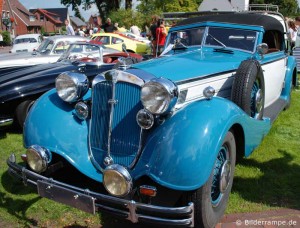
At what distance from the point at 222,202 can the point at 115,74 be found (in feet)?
4.59

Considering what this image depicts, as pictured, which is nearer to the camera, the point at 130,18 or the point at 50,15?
the point at 130,18

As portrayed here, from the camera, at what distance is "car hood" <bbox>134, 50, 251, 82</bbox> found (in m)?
3.33

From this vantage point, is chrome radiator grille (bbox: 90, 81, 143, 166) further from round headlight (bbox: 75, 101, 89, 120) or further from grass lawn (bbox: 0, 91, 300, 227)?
grass lawn (bbox: 0, 91, 300, 227)

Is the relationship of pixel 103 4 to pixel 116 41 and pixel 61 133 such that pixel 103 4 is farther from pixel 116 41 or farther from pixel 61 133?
pixel 61 133

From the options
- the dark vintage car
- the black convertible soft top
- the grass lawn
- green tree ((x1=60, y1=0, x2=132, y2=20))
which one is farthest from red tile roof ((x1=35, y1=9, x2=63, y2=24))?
the grass lawn

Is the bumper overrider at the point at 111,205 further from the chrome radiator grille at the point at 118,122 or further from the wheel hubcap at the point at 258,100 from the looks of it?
the wheel hubcap at the point at 258,100

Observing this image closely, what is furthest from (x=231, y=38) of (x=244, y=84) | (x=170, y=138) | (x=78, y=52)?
(x=78, y=52)

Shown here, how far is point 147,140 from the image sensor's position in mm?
2768

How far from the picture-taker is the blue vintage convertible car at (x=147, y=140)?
2471mm

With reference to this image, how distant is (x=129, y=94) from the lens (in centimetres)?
285

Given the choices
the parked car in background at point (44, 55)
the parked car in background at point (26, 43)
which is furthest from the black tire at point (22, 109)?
the parked car in background at point (26, 43)

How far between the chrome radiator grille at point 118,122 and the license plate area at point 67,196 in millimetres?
468

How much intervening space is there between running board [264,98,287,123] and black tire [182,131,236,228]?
1.94 m

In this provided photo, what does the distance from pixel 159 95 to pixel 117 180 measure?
69 centimetres
